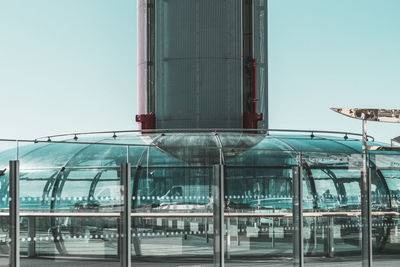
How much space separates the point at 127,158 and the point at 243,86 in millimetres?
9743

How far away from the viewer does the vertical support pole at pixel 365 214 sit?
17906mm

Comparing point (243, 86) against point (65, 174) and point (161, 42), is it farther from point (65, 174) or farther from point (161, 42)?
point (65, 174)

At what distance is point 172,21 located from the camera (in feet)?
81.0

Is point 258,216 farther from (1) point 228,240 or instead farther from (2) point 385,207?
(2) point 385,207

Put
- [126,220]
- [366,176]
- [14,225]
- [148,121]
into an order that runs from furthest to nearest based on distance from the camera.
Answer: [148,121]
[366,176]
[126,220]
[14,225]

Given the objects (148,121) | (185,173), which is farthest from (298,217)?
(148,121)

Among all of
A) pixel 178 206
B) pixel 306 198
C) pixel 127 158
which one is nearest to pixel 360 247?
pixel 306 198

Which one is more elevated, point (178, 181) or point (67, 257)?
point (178, 181)

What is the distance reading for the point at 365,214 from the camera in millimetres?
18031

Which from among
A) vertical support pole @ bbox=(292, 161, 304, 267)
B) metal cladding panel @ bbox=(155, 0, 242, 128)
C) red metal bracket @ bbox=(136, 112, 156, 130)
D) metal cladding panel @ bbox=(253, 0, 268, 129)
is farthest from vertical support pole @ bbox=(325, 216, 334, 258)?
metal cladding panel @ bbox=(253, 0, 268, 129)

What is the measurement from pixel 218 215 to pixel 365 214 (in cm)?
432

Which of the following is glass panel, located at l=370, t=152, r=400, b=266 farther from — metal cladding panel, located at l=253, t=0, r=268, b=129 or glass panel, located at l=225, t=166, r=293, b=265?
metal cladding panel, located at l=253, t=0, r=268, b=129

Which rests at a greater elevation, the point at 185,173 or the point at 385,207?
the point at 185,173

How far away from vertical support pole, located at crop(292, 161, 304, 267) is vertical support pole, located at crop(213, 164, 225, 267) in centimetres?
202
